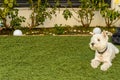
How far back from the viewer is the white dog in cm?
552

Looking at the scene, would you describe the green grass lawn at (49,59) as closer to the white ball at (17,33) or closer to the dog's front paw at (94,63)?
the dog's front paw at (94,63)

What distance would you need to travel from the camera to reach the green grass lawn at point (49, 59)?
5438mm

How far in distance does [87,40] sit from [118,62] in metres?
1.59

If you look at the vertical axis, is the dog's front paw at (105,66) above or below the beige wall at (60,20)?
below

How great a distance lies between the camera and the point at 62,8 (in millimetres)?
8938

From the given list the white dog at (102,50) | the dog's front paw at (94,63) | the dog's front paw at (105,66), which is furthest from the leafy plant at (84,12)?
the dog's front paw at (105,66)

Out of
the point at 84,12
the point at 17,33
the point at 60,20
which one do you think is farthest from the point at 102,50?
the point at 60,20

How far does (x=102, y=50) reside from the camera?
226 inches

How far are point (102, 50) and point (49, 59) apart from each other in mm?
966

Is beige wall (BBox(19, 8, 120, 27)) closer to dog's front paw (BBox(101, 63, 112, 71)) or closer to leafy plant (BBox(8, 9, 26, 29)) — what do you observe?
leafy plant (BBox(8, 9, 26, 29))

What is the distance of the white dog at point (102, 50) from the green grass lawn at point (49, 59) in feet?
0.33

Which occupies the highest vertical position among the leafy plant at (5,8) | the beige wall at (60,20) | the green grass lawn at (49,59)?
the leafy plant at (5,8)

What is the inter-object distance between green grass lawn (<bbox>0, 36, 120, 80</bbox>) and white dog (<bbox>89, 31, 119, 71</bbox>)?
10 centimetres

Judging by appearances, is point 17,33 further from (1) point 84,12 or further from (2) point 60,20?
(1) point 84,12
